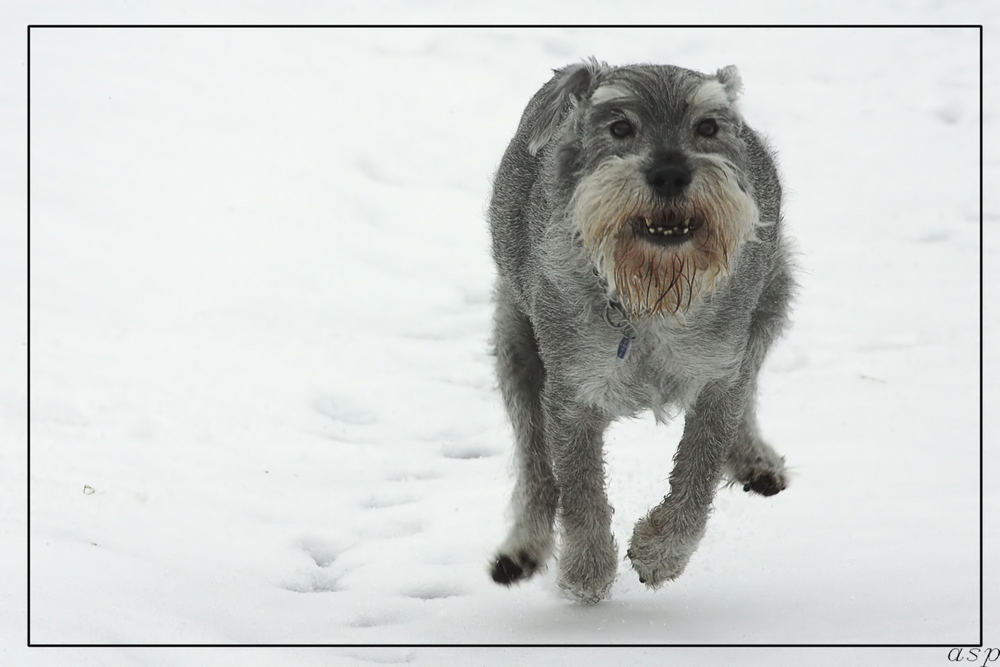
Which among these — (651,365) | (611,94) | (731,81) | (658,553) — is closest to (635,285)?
(651,365)

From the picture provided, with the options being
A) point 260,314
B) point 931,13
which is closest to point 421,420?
point 260,314

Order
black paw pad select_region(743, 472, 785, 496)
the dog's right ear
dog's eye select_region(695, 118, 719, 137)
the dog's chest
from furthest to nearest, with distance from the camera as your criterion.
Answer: black paw pad select_region(743, 472, 785, 496)
the dog's chest
the dog's right ear
dog's eye select_region(695, 118, 719, 137)

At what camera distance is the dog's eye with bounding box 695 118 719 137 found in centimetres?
381

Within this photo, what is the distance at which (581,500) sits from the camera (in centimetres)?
451

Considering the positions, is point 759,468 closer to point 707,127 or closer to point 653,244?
point 653,244

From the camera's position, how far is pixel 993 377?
674 centimetres

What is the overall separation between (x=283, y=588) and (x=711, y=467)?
5.42ft

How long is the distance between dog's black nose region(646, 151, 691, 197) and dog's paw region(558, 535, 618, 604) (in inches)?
56.9

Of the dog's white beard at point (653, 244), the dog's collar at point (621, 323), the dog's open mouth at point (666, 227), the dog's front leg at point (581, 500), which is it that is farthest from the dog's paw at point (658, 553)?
the dog's open mouth at point (666, 227)

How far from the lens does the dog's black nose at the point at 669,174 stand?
142 inches

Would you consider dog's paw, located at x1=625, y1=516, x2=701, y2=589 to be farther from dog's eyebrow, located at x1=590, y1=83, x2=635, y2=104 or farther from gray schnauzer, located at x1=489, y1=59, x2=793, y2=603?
dog's eyebrow, located at x1=590, y1=83, x2=635, y2=104

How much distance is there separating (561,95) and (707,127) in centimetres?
50

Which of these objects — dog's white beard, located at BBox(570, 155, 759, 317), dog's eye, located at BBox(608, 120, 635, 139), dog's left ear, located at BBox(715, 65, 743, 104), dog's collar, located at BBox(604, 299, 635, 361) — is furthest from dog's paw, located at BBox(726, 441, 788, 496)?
dog's eye, located at BBox(608, 120, 635, 139)

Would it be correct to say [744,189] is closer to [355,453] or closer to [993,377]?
[355,453]
